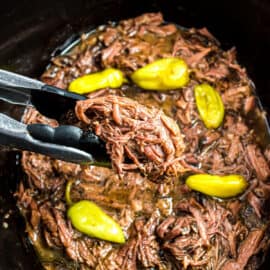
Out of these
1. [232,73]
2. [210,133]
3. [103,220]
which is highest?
[232,73]

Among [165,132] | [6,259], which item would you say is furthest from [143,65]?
[6,259]

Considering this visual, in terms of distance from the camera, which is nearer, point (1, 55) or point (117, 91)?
point (1, 55)

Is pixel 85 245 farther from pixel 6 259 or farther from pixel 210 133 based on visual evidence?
pixel 210 133

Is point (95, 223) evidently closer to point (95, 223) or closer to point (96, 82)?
point (95, 223)

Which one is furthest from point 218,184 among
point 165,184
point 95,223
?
point 95,223

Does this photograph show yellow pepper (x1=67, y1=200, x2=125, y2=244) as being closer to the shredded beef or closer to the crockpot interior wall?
the crockpot interior wall
